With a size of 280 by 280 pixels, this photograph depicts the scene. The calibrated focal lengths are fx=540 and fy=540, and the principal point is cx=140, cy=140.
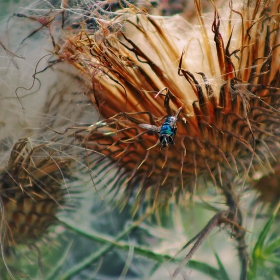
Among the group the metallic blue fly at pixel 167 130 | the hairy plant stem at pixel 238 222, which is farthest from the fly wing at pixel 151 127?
the hairy plant stem at pixel 238 222

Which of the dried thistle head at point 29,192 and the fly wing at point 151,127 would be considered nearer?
the fly wing at point 151,127

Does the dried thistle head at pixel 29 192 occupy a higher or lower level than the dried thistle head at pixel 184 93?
lower

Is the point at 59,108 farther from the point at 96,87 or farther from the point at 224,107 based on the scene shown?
the point at 224,107

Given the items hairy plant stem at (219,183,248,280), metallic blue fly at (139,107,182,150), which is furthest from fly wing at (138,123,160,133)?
hairy plant stem at (219,183,248,280)

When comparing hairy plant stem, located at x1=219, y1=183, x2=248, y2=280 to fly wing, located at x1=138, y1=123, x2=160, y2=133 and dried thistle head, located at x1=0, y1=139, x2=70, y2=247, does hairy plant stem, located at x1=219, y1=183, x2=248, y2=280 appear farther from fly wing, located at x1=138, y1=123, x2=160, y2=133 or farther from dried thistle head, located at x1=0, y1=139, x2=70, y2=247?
dried thistle head, located at x1=0, y1=139, x2=70, y2=247

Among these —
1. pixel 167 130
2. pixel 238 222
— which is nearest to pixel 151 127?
pixel 167 130

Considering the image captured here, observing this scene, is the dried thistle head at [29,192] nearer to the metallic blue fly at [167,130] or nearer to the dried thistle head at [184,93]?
the dried thistle head at [184,93]
